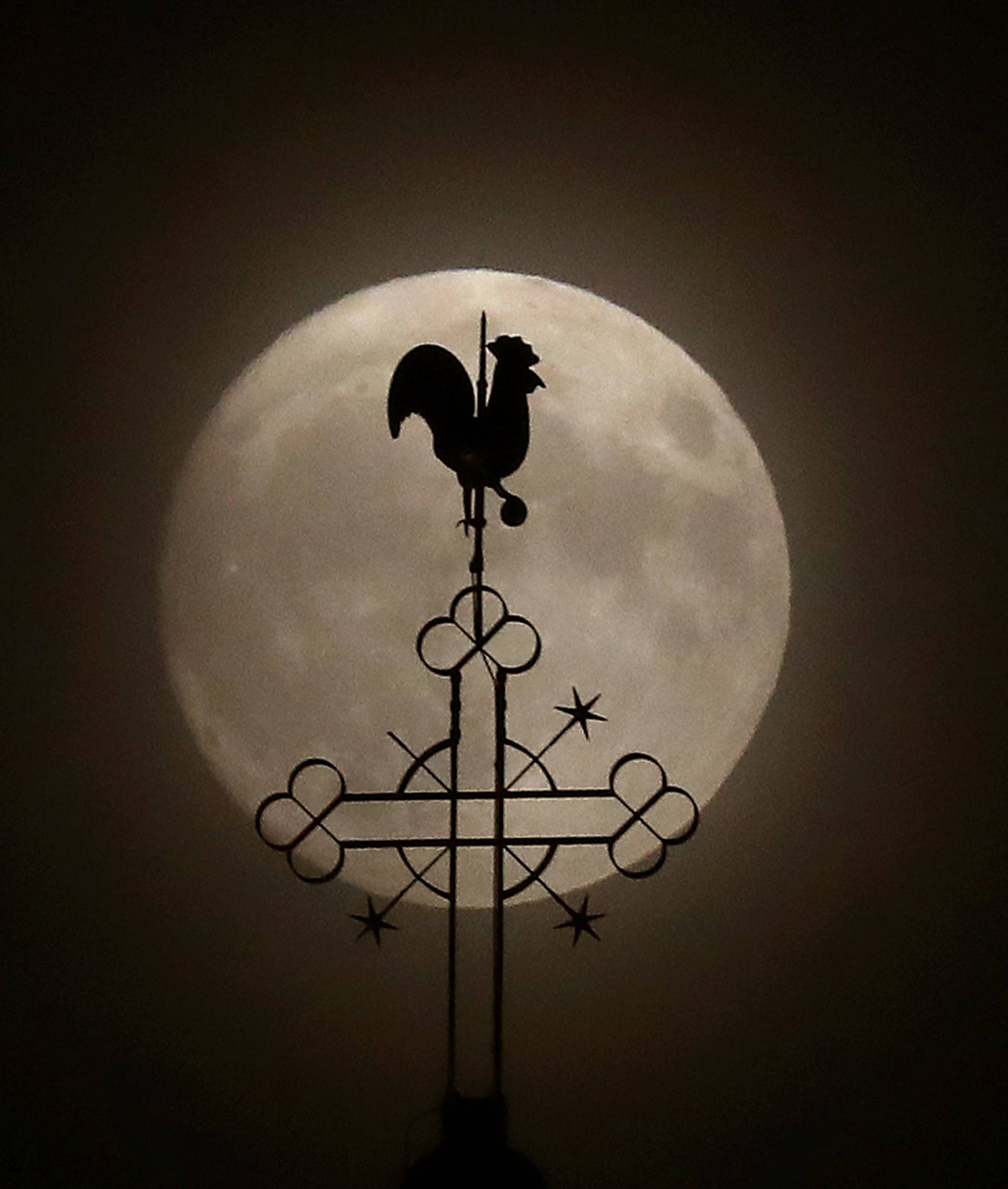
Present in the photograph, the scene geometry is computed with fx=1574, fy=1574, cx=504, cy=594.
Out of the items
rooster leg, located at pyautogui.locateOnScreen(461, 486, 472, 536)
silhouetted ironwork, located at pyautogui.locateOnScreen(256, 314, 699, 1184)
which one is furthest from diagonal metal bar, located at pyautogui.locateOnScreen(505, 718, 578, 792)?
rooster leg, located at pyautogui.locateOnScreen(461, 486, 472, 536)

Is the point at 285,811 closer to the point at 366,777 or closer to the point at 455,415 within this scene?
the point at 366,777

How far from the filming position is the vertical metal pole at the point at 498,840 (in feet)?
3.14

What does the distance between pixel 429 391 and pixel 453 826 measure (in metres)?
0.26

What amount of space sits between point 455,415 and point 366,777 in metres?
0.23

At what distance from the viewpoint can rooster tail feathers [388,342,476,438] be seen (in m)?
0.93

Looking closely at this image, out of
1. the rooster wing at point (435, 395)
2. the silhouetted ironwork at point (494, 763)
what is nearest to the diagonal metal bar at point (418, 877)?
the silhouetted ironwork at point (494, 763)

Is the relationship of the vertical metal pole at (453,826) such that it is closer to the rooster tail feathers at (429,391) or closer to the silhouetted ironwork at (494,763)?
the silhouetted ironwork at (494,763)

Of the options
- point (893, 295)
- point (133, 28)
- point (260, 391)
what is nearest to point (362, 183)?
point (133, 28)

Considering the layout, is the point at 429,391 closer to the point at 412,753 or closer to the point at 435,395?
the point at 435,395

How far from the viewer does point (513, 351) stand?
936 mm

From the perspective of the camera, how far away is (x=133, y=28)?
127 cm

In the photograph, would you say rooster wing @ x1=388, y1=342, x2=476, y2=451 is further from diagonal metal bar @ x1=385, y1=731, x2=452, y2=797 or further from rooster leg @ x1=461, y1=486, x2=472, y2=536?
diagonal metal bar @ x1=385, y1=731, x2=452, y2=797

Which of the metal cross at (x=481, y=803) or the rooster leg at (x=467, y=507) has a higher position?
the rooster leg at (x=467, y=507)

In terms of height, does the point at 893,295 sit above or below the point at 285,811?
above
